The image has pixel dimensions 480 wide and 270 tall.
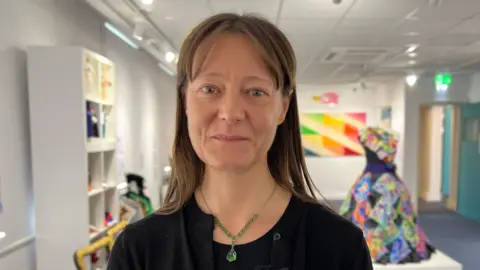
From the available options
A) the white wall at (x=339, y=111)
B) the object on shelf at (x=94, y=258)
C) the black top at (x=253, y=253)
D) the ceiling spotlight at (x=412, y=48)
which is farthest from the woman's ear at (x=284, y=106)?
the white wall at (x=339, y=111)

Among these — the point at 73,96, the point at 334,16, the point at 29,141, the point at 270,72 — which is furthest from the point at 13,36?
the point at 334,16

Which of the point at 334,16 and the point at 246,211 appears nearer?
the point at 246,211

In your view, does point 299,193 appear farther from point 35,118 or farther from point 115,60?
point 115,60

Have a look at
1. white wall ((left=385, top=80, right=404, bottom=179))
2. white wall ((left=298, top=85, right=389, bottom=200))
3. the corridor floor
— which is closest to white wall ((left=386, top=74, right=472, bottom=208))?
white wall ((left=385, top=80, right=404, bottom=179))

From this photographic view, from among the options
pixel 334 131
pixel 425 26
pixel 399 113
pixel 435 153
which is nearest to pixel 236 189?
pixel 425 26

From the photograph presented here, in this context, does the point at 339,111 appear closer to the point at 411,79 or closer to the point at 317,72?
the point at 317,72

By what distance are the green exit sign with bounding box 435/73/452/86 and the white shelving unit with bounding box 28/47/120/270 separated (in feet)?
21.1

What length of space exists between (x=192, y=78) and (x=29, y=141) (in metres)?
2.22

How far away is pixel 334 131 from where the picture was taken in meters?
9.28

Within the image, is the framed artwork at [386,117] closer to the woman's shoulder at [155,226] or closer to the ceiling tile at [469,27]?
the ceiling tile at [469,27]

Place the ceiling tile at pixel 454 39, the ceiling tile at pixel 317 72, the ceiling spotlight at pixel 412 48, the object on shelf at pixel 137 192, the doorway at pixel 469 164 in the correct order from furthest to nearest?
the doorway at pixel 469 164 < the ceiling tile at pixel 317 72 < the ceiling spotlight at pixel 412 48 < the ceiling tile at pixel 454 39 < the object on shelf at pixel 137 192

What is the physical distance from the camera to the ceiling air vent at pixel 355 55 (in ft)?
16.4

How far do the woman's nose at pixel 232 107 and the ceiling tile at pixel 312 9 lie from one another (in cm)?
255

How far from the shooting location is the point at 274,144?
100cm
